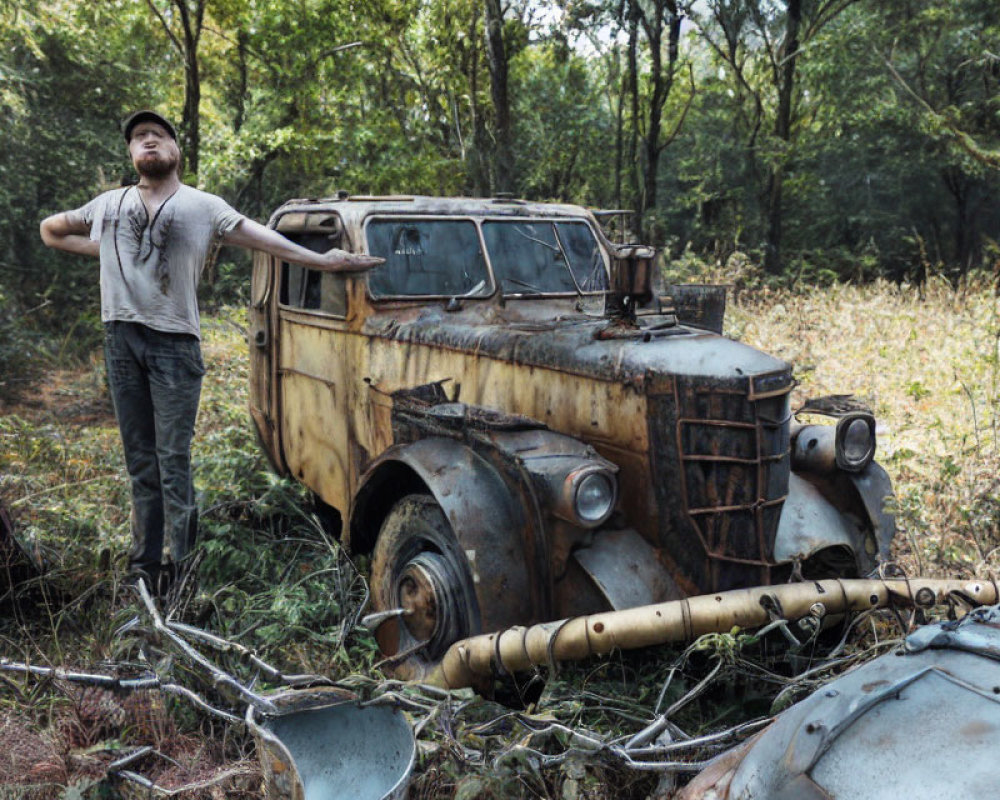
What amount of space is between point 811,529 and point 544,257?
6.83 feet

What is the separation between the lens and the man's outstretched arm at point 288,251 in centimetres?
365

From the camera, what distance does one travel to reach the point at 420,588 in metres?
3.18

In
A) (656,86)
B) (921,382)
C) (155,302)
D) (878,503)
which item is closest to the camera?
(878,503)

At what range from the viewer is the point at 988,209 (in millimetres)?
15609

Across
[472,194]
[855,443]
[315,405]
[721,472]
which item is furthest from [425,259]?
[472,194]

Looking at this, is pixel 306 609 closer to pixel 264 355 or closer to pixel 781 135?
pixel 264 355

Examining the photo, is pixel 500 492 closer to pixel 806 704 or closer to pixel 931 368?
pixel 806 704

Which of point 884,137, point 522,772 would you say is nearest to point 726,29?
point 884,137

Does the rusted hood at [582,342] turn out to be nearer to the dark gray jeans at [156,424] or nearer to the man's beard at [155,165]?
the dark gray jeans at [156,424]

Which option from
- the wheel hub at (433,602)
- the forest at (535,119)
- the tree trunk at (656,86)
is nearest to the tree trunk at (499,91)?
the forest at (535,119)

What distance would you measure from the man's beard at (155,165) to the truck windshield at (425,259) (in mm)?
1014

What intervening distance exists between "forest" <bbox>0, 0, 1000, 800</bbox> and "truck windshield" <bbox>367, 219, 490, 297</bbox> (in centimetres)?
141

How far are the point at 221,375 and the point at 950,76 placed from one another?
1320 cm

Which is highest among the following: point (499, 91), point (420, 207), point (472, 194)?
point (499, 91)
